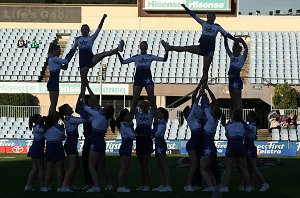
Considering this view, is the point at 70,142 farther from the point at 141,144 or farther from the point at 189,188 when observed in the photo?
the point at 189,188

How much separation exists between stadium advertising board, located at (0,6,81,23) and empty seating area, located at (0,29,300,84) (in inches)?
35.7

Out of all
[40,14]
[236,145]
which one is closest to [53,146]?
[236,145]

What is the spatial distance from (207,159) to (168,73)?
37000 mm

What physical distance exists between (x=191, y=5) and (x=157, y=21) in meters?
3.39

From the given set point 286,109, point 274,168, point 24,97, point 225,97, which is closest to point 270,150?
point 286,109

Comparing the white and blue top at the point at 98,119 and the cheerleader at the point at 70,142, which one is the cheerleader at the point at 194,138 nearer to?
the white and blue top at the point at 98,119

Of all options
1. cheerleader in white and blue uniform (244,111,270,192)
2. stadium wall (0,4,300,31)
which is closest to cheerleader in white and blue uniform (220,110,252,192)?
cheerleader in white and blue uniform (244,111,270,192)

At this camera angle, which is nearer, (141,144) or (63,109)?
(63,109)

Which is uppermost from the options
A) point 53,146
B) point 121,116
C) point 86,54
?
point 86,54

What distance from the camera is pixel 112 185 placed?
2062cm

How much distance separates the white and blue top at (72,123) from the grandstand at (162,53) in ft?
92.8

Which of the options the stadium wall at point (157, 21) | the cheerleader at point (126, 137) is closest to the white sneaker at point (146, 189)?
the cheerleader at point (126, 137)

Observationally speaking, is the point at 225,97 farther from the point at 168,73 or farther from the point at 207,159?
the point at 207,159

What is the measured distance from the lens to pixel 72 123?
63.2ft
